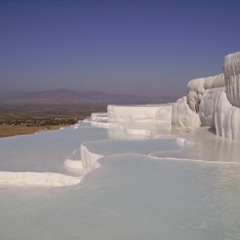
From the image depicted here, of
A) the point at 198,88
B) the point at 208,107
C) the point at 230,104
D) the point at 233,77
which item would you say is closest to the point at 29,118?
the point at 198,88

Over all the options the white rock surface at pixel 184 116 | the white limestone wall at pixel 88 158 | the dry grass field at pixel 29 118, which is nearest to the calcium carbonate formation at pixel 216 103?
the white rock surface at pixel 184 116


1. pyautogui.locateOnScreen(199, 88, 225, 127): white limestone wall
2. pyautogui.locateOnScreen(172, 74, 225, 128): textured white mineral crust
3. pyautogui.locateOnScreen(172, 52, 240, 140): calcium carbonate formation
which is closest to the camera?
pyautogui.locateOnScreen(172, 52, 240, 140): calcium carbonate formation

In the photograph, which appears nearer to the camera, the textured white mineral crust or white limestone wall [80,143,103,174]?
white limestone wall [80,143,103,174]

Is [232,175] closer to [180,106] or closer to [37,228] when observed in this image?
[37,228]

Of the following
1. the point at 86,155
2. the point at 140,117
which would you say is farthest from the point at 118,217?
the point at 140,117

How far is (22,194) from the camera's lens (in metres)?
4.53

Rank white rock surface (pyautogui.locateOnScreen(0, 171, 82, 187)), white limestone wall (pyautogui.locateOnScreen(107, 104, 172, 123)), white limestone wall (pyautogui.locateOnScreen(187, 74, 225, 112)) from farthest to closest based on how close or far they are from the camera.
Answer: white limestone wall (pyautogui.locateOnScreen(107, 104, 172, 123)) → white limestone wall (pyautogui.locateOnScreen(187, 74, 225, 112)) → white rock surface (pyautogui.locateOnScreen(0, 171, 82, 187))

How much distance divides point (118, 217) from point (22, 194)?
218cm

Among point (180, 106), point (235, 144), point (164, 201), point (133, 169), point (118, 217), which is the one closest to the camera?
point (118, 217)

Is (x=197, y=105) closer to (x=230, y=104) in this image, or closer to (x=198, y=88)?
(x=198, y=88)

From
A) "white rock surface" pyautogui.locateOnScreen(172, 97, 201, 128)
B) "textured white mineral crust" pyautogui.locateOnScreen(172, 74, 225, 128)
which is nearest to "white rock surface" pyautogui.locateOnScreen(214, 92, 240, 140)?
"textured white mineral crust" pyautogui.locateOnScreen(172, 74, 225, 128)

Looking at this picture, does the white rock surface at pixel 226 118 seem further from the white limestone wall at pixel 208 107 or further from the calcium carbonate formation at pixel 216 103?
the white limestone wall at pixel 208 107

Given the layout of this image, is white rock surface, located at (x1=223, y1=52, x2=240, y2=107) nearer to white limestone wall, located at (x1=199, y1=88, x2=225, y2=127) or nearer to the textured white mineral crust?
white limestone wall, located at (x1=199, y1=88, x2=225, y2=127)

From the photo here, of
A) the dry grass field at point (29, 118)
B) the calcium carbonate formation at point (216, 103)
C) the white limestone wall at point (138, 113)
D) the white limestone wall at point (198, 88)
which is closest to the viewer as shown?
the calcium carbonate formation at point (216, 103)
